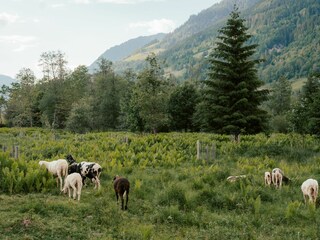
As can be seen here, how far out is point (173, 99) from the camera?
2483 inches

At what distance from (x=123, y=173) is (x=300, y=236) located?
10.4 meters

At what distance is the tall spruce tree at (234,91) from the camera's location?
98.7 feet

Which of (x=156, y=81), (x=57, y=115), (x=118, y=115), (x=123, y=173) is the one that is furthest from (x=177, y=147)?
(x=57, y=115)

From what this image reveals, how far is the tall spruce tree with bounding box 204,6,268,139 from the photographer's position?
3008 cm

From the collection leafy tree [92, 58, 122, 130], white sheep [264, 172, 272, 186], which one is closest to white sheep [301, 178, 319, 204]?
white sheep [264, 172, 272, 186]

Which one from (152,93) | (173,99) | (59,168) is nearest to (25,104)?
(173,99)

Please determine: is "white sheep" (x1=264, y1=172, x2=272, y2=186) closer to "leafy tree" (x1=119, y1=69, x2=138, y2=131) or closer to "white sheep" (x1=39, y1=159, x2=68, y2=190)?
"white sheep" (x1=39, y1=159, x2=68, y2=190)

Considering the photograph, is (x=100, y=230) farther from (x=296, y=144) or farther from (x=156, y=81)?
(x=156, y=81)

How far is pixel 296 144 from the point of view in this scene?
30172 millimetres

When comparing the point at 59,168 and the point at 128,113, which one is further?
the point at 128,113

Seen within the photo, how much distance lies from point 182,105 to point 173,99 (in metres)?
1.96

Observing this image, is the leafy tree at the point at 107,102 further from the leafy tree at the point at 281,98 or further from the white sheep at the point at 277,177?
the white sheep at the point at 277,177

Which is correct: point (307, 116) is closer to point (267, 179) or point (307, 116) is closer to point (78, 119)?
point (267, 179)

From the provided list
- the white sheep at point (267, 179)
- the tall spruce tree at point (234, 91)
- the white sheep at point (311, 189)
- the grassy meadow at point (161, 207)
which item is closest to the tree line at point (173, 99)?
the tall spruce tree at point (234, 91)
